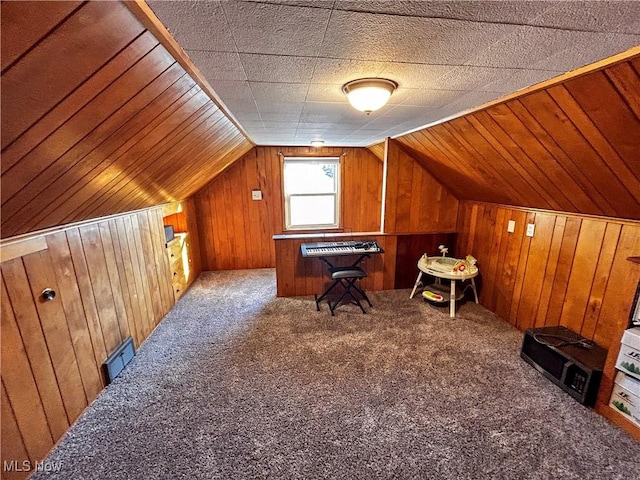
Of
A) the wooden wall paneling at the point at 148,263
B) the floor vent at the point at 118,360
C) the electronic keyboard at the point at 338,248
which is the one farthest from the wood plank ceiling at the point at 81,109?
the electronic keyboard at the point at 338,248

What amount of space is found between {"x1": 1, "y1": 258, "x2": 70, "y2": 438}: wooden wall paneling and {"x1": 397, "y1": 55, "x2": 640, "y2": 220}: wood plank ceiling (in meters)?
2.98

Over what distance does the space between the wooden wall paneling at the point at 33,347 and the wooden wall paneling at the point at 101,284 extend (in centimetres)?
50

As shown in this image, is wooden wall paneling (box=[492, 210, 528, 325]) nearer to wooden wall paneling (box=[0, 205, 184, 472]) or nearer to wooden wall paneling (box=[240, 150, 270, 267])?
wooden wall paneling (box=[240, 150, 270, 267])

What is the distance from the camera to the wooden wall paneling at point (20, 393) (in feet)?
4.35

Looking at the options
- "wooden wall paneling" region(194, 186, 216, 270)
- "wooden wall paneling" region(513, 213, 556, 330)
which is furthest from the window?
"wooden wall paneling" region(513, 213, 556, 330)

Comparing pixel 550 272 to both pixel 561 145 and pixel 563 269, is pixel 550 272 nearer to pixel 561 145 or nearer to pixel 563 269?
pixel 563 269

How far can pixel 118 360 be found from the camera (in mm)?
2184

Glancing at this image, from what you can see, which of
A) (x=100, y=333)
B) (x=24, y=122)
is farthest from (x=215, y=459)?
(x=24, y=122)

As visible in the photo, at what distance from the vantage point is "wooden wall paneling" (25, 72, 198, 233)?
1355mm

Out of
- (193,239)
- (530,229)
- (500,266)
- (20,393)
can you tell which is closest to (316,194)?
(193,239)

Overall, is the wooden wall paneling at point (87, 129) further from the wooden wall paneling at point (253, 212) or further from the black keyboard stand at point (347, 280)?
the wooden wall paneling at point (253, 212)

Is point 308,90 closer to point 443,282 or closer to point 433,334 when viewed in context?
point 433,334

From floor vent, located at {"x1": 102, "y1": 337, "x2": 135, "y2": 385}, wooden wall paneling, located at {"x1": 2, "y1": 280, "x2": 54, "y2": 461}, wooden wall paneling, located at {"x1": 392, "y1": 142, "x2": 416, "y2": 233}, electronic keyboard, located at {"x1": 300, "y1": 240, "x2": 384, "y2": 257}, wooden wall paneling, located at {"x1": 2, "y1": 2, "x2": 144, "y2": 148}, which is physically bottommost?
floor vent, located at {"x1": 102, "y1": 337, "x2": 135, "y2": 385}

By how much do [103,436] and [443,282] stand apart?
361 centimetres
